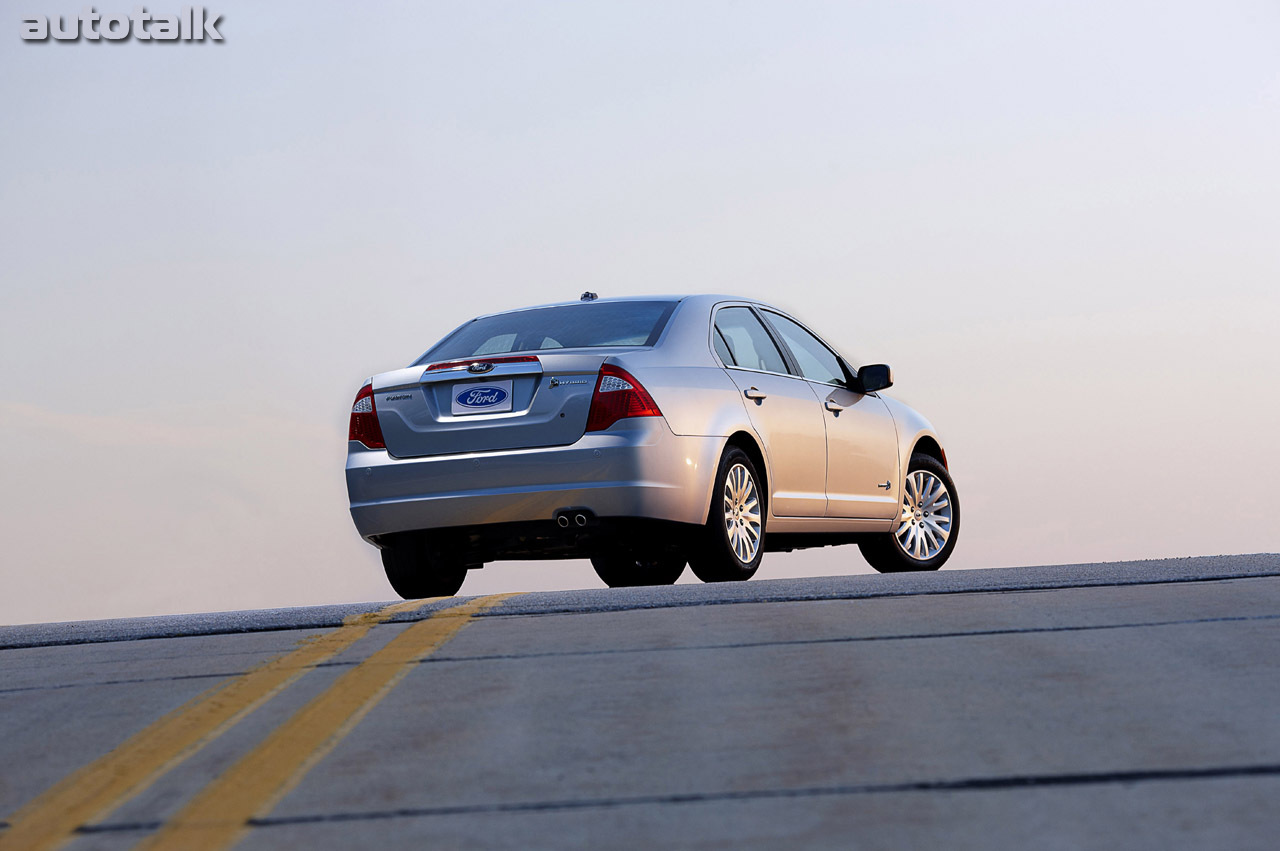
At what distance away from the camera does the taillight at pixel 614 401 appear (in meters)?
8.56

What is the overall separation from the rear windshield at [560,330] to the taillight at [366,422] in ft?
1.30

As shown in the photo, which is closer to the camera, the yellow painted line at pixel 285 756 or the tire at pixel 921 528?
the yellow painted line at pixel 285 756

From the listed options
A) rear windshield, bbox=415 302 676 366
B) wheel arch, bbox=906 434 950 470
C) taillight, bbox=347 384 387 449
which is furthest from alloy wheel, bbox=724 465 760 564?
wheel arch, bbox=906 434 950 470

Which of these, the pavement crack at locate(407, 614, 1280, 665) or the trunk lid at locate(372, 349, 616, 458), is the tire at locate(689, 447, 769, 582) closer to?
the trunk lid at locate(372, 349, 616, 458)

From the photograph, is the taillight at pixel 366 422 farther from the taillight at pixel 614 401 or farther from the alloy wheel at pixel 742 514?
the alloy wheel at pixel 742 514

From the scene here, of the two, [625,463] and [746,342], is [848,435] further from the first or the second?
[625,463]

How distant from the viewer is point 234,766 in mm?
4203

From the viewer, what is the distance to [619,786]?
3764 millimetres

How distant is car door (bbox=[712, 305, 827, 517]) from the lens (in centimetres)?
957

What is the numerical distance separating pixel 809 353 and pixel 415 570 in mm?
3114

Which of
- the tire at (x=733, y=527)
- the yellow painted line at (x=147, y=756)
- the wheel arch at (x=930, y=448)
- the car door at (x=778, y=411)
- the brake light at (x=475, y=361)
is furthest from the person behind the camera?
the wheel arch at (x=930, y=448)

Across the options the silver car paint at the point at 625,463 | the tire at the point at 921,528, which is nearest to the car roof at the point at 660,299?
the silver car paint at the point at 625,463

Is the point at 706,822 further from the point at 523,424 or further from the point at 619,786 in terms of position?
Answer: the point at 523,424

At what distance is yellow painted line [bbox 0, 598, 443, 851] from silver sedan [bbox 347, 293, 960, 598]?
8.18 feet
